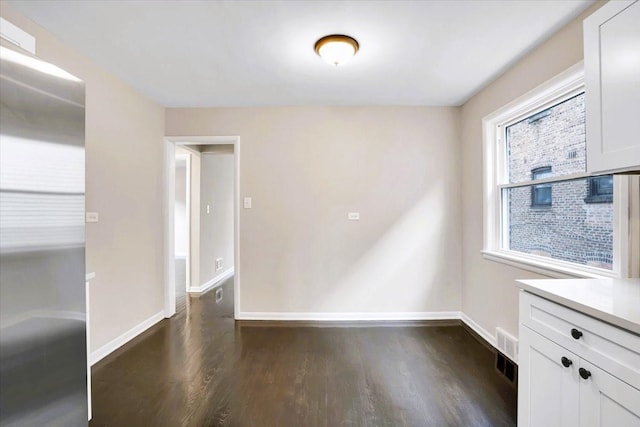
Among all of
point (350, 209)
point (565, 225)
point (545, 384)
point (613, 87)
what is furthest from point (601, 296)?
point (350, 209)

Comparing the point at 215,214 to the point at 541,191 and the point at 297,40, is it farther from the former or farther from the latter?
the point at 541,191

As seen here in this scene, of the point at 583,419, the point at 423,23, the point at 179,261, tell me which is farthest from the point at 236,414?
the point at 179,261

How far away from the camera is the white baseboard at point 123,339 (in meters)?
2.32

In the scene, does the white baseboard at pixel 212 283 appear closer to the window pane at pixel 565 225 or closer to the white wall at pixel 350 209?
the white wall at pixel 350 209

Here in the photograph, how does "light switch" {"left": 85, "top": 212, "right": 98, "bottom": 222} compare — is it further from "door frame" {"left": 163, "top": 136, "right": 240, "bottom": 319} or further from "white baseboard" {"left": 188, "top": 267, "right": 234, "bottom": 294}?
"white baseboard" {"left": 188, "top": 267, "right": 234, "bottom": 294}

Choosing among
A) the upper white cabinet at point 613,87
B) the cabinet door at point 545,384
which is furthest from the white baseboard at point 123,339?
the upper white cabinet at point 613,87

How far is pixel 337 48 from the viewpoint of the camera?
2.01 metres

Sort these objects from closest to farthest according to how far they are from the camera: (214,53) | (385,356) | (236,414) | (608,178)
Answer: (608,178) < (236,414) < (214,53) < (385,356)

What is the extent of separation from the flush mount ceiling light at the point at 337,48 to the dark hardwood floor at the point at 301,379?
Result: 2323 millimetres

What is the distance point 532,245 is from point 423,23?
1.85 metres

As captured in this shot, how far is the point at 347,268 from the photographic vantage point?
3.25 m

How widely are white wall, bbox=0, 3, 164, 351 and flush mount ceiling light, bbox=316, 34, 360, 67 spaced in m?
1.81

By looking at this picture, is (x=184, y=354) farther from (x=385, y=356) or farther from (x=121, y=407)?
(x=385, y=356)

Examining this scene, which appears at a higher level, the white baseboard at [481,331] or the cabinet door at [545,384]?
the cabinet door at [545,384]
